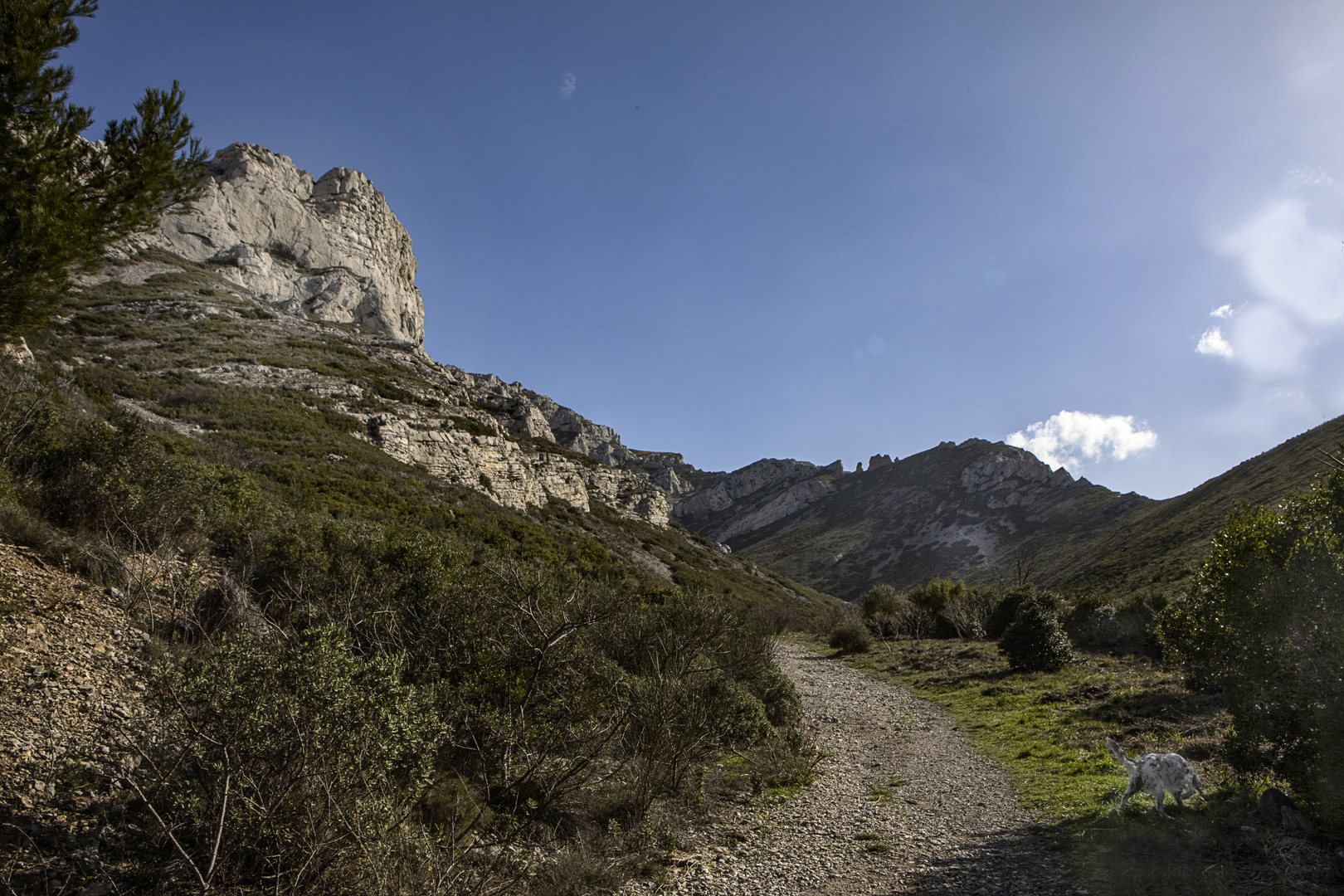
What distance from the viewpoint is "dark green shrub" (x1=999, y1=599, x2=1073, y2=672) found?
55.1 ft

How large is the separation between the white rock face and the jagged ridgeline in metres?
0.33

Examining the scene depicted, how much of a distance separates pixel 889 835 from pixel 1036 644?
1340cm

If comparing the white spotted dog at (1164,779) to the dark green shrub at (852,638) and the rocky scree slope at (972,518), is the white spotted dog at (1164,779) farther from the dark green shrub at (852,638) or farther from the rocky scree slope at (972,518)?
the rocky scree slope at (972,518)

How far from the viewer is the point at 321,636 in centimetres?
415

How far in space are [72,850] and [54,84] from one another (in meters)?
7.36

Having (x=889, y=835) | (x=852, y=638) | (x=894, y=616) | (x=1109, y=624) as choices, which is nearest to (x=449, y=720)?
(x=889, y=835)

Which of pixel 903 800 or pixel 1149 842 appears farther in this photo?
pixel 903 800

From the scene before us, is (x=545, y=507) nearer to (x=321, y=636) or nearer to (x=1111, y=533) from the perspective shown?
(x=321, y=636)

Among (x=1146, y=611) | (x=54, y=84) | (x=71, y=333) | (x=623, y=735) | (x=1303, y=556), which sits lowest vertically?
(x=623, y=735)

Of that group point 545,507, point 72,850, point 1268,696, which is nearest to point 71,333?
point 545,507

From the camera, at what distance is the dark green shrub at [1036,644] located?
1678 cm

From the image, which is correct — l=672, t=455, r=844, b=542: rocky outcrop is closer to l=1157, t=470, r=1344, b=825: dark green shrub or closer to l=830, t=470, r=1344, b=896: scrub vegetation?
l=830, t=470, r=1344, b=896: scrub vegetation

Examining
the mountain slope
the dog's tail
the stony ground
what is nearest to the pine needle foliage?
the stony ground

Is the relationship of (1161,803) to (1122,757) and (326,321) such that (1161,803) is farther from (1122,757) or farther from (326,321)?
(326,321)
